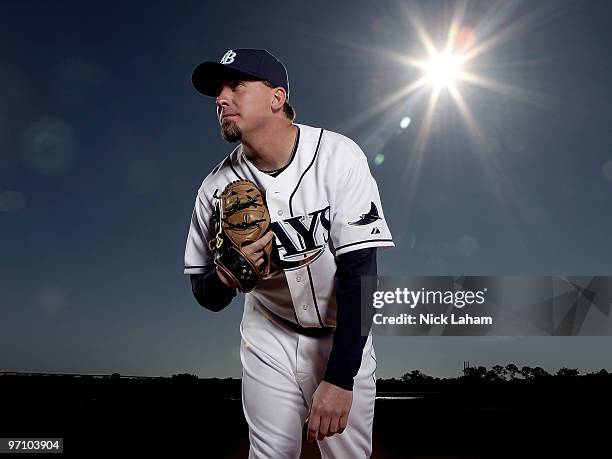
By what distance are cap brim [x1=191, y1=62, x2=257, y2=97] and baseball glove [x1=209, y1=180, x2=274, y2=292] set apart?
0.47 metres

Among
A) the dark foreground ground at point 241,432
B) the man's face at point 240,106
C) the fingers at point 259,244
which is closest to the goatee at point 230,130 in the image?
the man's face at point 240,106

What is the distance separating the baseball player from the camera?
298cm

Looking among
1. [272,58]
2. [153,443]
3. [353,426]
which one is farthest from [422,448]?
[272,58]

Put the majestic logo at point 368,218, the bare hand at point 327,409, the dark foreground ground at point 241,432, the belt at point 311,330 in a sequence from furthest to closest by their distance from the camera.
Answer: the dark foreground ground at point 241,432 → the belt at point 311,330 → the majestic logo at point 368,218 → the bare hand at point 327,409

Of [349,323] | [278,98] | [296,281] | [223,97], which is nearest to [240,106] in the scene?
[223,97]

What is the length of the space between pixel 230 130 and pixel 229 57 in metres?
0.33

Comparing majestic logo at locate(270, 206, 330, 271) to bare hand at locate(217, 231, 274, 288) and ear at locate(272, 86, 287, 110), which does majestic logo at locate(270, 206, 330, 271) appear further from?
ear at locate(272, 86, 287, 110)

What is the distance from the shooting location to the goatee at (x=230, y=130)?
297 centimetres

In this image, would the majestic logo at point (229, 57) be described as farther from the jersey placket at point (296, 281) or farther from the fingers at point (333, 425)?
the fingers at point (333, 425)

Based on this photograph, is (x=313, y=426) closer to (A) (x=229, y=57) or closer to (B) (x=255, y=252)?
(B) (x=255, y=252)

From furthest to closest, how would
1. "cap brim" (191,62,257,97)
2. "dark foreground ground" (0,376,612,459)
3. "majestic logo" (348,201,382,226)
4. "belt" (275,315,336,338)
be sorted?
"dark foreground ground" (0,376,612,459)
"belt" (275,315,336,338)
"cap brim" (191,62,257,97)
"majestic logo" (348,201,382,226)

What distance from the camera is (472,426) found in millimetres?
15992

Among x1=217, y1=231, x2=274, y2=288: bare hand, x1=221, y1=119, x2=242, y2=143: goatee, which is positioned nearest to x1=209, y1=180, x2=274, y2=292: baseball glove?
x1=217, y1=231, x2=274, y2=288: bare hand

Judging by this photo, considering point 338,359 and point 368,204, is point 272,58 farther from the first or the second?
point 338,359
